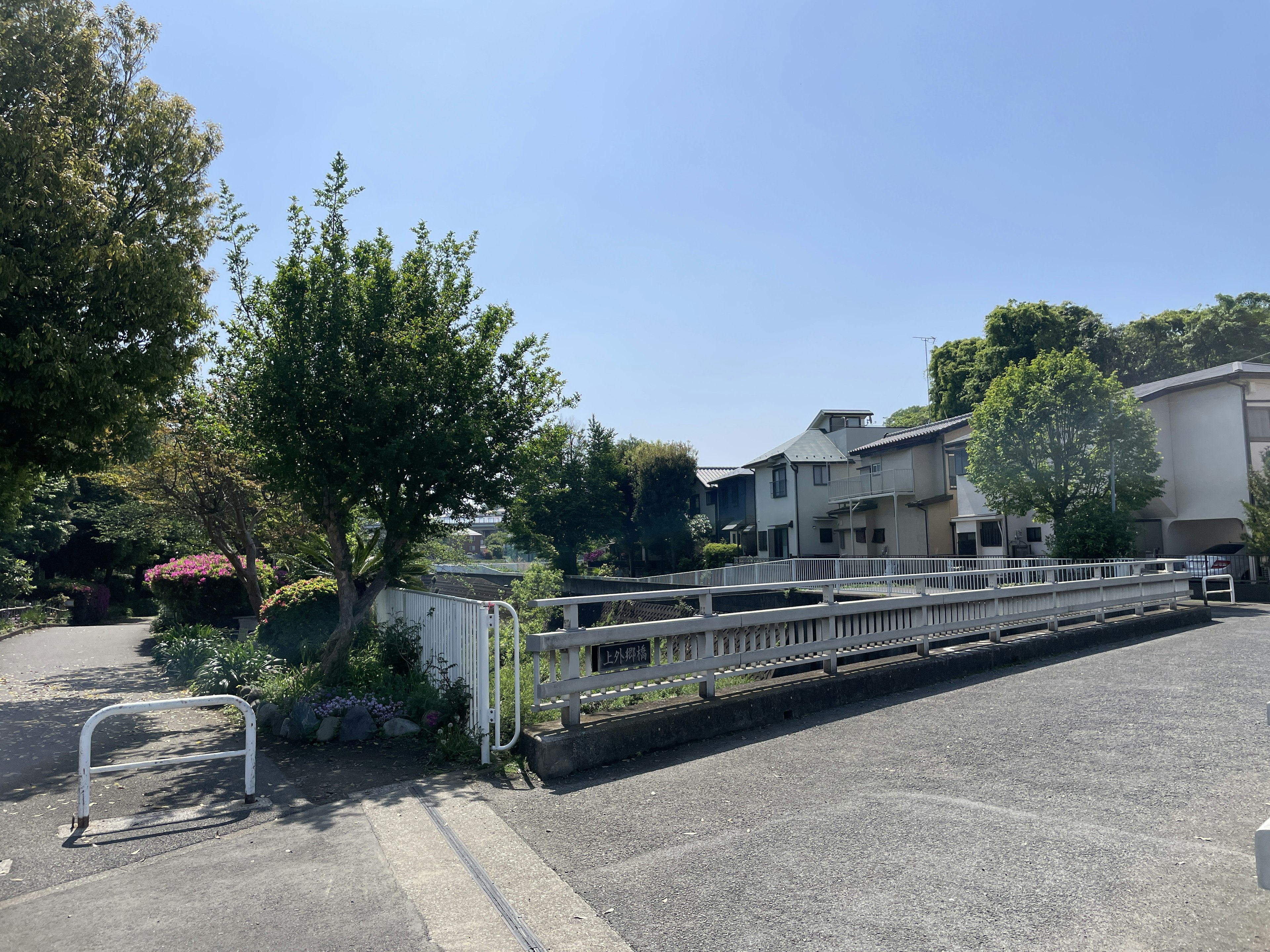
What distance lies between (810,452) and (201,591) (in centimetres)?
3263

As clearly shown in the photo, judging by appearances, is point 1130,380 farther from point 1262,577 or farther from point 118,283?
point 118,283

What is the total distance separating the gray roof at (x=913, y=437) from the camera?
36.4 metres

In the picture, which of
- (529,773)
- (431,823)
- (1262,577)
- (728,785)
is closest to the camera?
(431,823)

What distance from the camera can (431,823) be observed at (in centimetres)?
545

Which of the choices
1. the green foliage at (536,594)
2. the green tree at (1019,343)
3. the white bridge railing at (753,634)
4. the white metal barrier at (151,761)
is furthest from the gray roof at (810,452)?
the white metal barrier at (151,761)

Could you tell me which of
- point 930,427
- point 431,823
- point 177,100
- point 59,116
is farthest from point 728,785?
point 930,427

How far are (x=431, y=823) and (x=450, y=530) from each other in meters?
6.03

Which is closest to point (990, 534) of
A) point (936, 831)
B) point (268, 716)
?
point (268, 716)

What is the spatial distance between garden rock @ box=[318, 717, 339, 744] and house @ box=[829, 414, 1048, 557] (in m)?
29.8

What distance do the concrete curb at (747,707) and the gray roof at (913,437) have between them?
2580 centimetres

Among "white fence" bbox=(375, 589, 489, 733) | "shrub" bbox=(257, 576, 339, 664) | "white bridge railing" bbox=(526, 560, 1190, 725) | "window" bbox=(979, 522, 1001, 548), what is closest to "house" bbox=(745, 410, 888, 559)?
"window" bbox=(979, 522, 1001, 548)

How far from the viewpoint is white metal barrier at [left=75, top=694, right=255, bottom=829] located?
5375mm

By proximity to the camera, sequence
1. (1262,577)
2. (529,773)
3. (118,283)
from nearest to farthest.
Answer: (529,773)
(118,283)
(1262,577)

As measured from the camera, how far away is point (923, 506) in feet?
122
